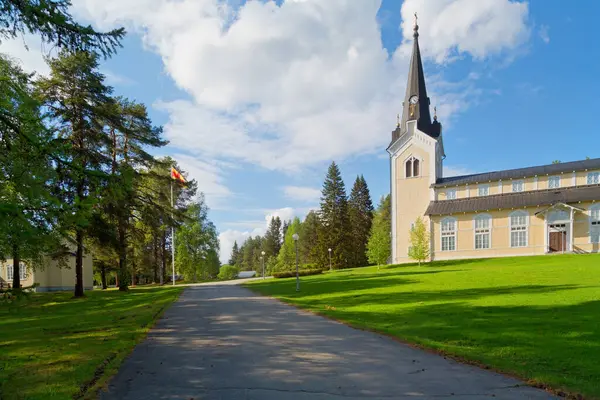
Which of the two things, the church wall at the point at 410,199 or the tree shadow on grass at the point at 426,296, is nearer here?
the tree shadow on grass at the point at 426,296

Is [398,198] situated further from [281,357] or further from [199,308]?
[281,357]

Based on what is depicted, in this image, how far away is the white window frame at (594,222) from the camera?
120 feet

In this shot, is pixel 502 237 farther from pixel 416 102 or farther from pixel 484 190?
pixel 416 102

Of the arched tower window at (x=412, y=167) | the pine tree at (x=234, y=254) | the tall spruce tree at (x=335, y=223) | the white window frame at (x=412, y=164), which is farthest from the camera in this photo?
the pine tree at (x=234, y=254)

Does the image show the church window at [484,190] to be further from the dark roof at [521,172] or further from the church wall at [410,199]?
the church wall at [410,199]

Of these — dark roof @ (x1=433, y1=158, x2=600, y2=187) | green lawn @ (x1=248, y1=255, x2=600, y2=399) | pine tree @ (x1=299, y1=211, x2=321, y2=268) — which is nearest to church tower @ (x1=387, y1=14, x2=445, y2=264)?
dark roof @ (x1=433, y1=158, x2=600, y2=187)

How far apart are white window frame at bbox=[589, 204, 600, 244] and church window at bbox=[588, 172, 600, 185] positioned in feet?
10.4

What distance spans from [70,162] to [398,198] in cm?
4401

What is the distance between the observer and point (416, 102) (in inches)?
1938

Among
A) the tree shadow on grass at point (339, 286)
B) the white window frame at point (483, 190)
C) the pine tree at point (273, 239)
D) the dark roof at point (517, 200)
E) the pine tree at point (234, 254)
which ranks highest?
the white window frame at point (483, 190)

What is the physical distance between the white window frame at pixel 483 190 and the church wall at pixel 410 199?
5351 millimetres

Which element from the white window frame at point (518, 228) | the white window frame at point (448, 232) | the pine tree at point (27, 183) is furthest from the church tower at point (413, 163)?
the pine tree at point (27, 183)

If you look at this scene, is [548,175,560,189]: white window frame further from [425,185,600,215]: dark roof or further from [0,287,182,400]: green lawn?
[0,287,182,400]: green lawn

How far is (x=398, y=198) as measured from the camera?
47.6 m
